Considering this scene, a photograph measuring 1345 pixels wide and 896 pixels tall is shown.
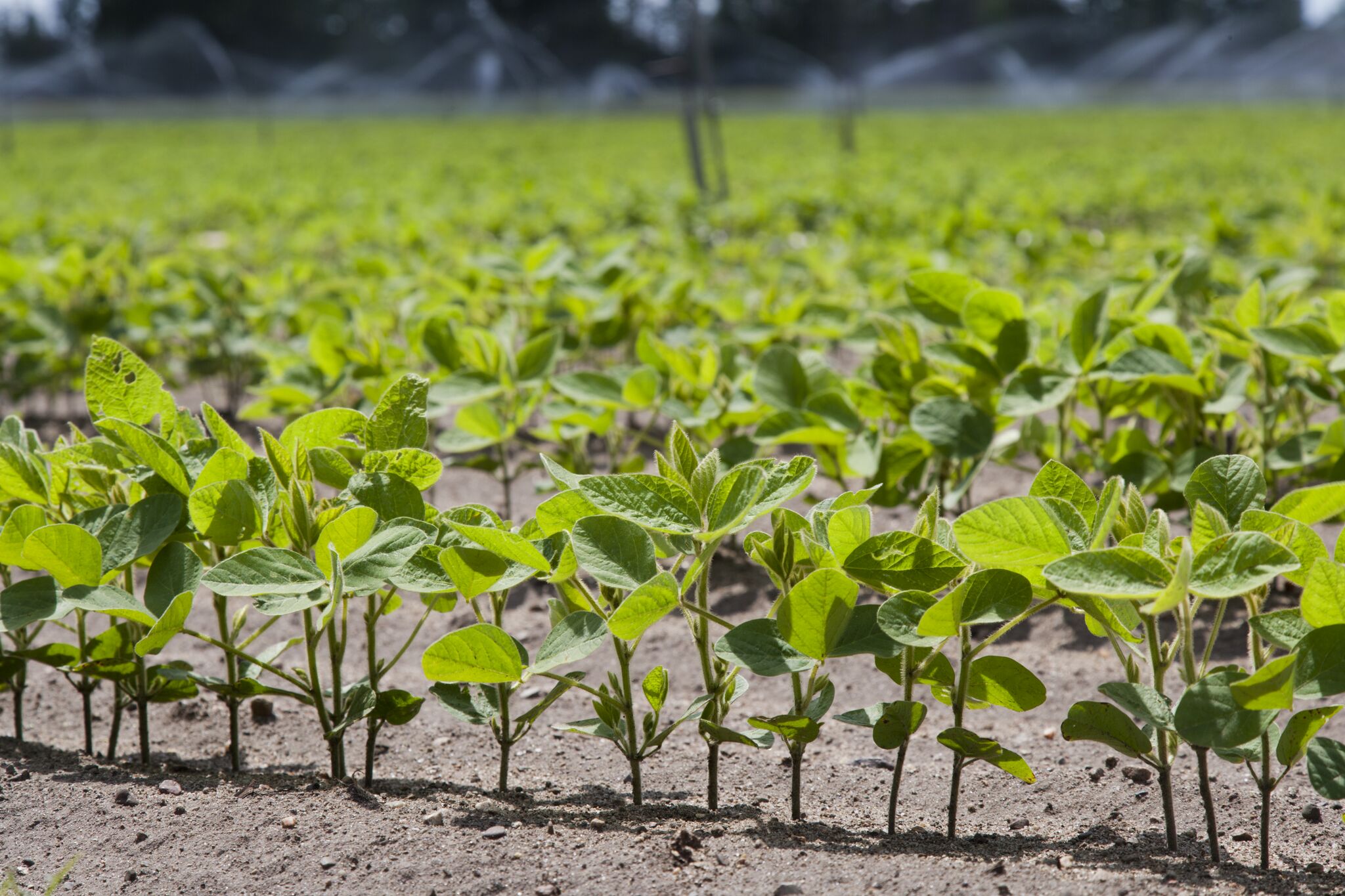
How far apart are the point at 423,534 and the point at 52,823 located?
0.54 meters

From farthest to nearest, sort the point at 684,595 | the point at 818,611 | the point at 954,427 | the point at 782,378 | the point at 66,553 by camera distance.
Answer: the point at 684,595 < the point at 782,378 < the point at 954,427 < the point at 66,553 < the point at 818,611

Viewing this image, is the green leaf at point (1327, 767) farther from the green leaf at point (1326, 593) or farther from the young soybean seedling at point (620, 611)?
the young soybean seedling at point (620, 611)

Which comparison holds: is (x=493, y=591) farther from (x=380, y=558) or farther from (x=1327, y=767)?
(x=1327, y=767)

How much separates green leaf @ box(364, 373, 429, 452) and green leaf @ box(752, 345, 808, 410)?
2.04 feet

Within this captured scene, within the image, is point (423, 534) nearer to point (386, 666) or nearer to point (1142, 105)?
point (386, 666)

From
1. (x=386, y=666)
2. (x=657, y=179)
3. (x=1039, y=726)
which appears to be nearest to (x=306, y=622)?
(x=386, y=666)

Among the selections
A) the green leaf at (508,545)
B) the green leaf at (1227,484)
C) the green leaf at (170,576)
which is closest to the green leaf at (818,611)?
the green leaf at (508,545)

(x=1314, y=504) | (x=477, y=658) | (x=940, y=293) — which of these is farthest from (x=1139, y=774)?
(x=477, y=658)

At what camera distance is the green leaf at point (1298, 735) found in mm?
997

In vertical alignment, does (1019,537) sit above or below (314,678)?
above

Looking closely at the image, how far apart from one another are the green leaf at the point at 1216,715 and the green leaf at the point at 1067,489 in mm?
201

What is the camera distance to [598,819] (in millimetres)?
1243

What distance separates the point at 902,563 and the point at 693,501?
0.20 metres

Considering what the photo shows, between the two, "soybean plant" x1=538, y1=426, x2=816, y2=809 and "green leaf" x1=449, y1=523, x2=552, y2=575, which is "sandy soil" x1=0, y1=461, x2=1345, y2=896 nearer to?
"soybean plant" x1=538, y1=426, x2=816, y2=809
